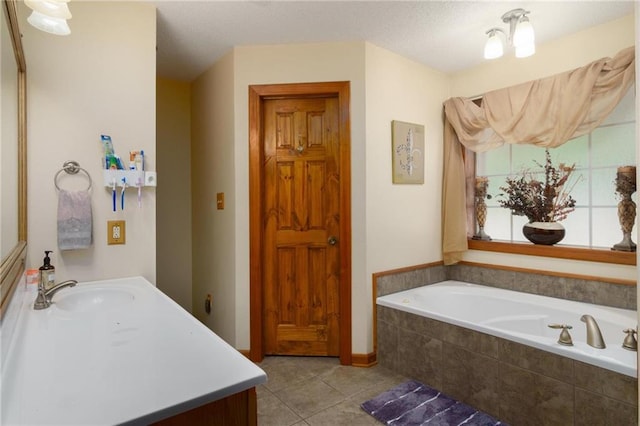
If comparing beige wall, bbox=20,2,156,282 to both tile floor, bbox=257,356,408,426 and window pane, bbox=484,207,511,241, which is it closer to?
tile floor, bbox=257,356,408,426

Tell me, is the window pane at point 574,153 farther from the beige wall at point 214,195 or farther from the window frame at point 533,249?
the beige wall at point 214,195

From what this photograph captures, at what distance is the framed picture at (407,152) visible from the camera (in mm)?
2795

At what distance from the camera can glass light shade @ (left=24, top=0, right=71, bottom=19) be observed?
1.34 metres

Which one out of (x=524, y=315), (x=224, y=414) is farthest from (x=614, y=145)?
(x=224, y=414)

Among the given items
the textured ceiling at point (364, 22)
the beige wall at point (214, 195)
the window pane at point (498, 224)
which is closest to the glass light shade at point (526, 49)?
the textured ceiling at point (364, 22)

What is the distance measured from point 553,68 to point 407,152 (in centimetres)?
121

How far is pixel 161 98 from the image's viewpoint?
3324 mm

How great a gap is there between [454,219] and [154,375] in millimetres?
2802

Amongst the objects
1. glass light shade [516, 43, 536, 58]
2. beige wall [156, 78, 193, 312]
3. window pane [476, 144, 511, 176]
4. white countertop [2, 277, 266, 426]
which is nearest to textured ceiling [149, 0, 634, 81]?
glass light shade [516, 43, 536, 58]

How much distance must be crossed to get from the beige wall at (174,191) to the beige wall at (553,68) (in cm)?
265

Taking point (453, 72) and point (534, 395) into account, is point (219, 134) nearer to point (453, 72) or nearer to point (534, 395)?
point (453, 72)

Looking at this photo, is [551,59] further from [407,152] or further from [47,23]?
[47,23]

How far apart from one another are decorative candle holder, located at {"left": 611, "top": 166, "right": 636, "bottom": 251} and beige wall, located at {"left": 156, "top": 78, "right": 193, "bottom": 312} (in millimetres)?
3492

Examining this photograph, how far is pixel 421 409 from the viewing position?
79.9 inches
